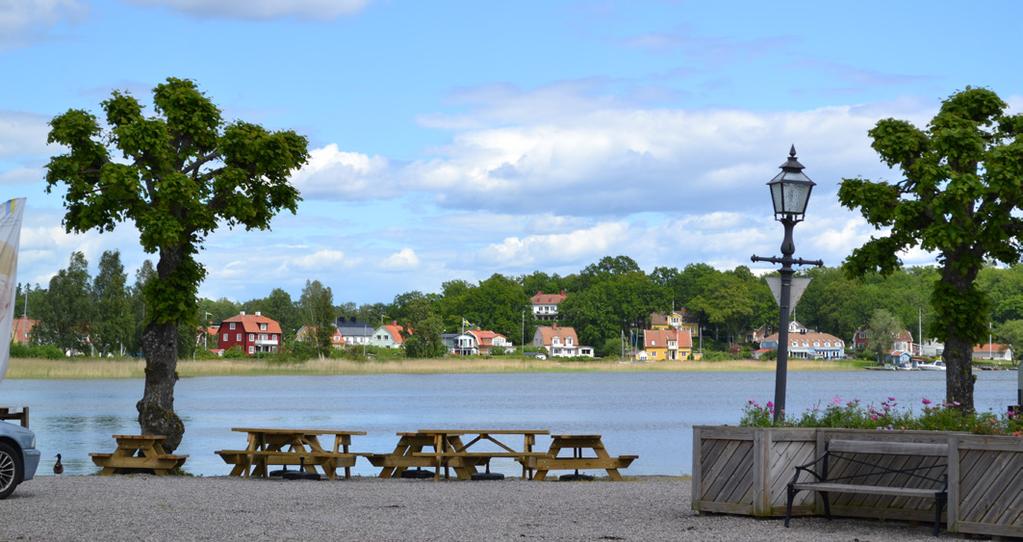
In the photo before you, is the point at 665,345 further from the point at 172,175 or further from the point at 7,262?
the point at 7,262

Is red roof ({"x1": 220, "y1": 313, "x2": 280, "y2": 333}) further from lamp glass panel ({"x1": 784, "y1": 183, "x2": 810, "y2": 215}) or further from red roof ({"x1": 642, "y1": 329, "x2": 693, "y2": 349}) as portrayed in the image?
lamp glass panel ({"x1": 784, "y1": 183, "x2": 810, "y2": 215})

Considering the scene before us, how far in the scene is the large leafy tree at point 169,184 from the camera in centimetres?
2408

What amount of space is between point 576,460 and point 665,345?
172m

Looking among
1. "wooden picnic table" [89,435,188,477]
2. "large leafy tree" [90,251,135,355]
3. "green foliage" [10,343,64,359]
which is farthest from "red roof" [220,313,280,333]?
"wooden picnic table" [89,435,188,477]

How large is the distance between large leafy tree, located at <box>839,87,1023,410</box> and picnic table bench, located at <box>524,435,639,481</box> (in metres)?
8.22

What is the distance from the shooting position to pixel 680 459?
107ft

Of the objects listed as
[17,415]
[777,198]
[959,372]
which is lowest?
[17,415]

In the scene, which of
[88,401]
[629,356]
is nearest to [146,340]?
[88,401]

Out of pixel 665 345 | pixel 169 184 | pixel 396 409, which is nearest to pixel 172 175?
pixel 169 184

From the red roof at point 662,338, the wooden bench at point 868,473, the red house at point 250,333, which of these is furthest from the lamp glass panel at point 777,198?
the red roof at point 662,338

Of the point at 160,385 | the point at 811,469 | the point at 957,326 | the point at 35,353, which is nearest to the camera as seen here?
the point at 811,469

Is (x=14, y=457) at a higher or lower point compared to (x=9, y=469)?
higher

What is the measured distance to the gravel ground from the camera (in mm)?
13445

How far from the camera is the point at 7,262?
1761 centimetres
